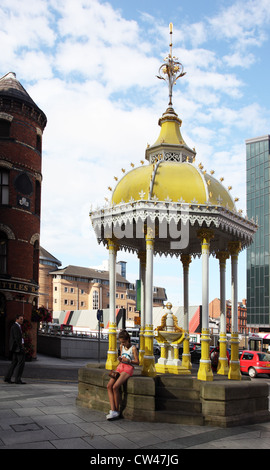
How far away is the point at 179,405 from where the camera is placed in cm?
909

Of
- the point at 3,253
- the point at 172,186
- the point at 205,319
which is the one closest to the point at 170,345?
the point at 205,319

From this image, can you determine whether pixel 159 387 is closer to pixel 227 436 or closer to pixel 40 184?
pixel 227 436

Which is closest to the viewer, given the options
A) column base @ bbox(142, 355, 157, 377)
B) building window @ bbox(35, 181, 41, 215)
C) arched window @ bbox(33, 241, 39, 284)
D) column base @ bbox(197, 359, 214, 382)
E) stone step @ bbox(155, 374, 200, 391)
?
stone step @ bbox(155, 374, 200, 391)

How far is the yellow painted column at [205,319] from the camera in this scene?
10109mm

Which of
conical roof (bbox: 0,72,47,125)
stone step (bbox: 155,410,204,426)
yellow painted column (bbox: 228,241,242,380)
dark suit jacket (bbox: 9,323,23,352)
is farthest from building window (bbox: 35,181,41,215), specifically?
stone step (bbox: 155,410,204,426)

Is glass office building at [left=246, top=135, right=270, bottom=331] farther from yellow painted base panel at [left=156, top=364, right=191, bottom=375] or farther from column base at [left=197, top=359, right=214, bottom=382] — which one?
column base at [left=197, top=359, right=214, bottom=382]

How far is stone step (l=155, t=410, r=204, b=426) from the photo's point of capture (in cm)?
875

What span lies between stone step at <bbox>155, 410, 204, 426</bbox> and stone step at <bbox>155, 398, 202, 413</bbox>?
0.14m

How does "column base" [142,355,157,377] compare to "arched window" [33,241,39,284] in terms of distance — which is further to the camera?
"arched window" [33,241,39,284]

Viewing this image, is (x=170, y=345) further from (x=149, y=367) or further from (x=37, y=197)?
(x=37, y=197)

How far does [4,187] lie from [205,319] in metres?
20.2

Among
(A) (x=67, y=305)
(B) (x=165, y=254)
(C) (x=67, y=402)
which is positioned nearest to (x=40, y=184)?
(B) (x=165, y=254)

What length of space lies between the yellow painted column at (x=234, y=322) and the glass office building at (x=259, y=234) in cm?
7144

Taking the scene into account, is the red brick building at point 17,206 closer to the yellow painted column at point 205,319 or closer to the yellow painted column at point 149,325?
the yellow painted column at point 149,325
